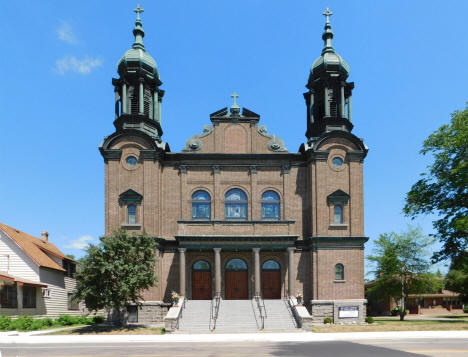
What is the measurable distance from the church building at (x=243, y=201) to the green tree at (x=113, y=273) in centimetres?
425

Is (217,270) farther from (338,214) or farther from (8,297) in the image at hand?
(8,297)

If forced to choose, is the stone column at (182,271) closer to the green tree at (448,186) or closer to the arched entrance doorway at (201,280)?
the arched entrance doorway at (201,280)

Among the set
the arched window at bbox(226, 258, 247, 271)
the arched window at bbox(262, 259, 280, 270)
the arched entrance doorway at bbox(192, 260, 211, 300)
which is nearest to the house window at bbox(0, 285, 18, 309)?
the arched entrance doorway at bbox(192, 260, 211, 300)

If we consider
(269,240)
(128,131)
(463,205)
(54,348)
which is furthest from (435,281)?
(54,348)

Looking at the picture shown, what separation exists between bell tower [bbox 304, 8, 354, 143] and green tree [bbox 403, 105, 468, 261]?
679cm

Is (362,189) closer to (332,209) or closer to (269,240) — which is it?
(332,209)

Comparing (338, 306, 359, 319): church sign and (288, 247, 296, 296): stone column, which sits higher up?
(288, 247, 296, 296): stone column

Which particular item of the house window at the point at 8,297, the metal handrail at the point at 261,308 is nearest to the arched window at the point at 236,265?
the metal handrail at the point at 261,308

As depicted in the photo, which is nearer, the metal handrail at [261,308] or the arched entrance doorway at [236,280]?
the metal handrail at [261,308]

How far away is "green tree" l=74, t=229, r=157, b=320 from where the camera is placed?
2847cm

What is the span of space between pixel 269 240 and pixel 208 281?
536 centimetres

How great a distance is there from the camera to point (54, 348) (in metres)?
20.0

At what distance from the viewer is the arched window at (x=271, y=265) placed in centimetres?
3562

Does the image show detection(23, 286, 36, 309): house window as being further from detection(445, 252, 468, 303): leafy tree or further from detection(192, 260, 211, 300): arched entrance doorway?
detection(445, 252, 468, 303): leafy tree
